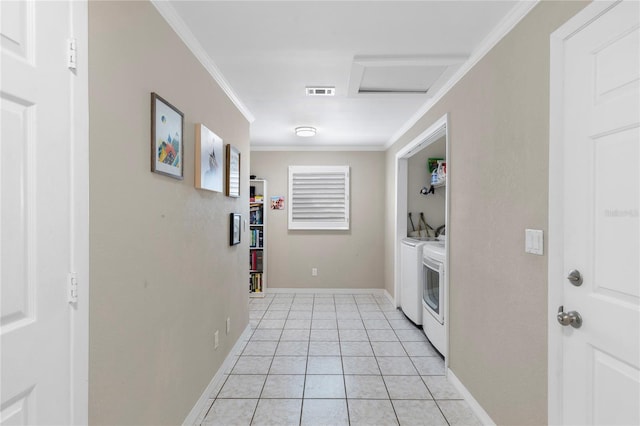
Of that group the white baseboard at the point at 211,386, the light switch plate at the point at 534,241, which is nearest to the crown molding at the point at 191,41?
the light switch plate at the point at 534,241

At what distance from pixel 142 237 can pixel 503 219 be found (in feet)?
6.14

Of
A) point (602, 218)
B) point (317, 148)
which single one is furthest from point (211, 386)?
point (317, 148)

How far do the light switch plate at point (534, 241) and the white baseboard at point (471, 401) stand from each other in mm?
1103

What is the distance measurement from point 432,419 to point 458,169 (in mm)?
1728

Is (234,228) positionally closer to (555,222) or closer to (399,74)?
(399,74)

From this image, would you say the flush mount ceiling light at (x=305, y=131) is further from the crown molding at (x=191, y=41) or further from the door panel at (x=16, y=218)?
the door panel at (x=16, y=218)

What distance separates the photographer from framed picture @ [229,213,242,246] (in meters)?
2.67

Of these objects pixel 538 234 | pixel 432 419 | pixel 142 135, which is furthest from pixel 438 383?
pixel 142 135

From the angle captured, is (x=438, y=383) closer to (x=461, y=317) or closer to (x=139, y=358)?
(x=461, y=317)

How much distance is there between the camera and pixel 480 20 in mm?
1671

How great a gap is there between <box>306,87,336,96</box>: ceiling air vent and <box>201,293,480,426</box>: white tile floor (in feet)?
7.75

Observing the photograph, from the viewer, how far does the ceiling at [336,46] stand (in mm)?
1596

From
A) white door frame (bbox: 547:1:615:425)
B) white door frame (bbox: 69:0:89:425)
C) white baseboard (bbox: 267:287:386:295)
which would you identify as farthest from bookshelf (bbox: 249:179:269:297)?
white door frame (bbox: 547:1:615:425)

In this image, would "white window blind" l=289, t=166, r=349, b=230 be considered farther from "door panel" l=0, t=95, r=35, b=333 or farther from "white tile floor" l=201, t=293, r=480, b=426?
"door panel" l=0, t=95, r=35, b=333
